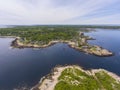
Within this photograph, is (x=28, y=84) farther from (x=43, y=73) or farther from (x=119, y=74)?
(x=119, y=74)

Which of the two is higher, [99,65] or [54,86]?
[54,86]

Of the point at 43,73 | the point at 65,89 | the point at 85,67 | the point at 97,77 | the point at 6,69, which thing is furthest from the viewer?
the point at 85,67

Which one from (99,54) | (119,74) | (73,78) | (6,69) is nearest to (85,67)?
(119,74)

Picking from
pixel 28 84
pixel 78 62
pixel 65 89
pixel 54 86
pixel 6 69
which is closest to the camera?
pixel 65 89

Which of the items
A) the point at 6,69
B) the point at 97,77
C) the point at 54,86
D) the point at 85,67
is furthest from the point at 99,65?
the point at 6,69

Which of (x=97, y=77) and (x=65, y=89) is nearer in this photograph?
(x=65, y=89)

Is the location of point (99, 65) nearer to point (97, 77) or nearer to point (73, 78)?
point (97, 77)

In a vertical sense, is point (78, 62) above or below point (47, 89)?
below

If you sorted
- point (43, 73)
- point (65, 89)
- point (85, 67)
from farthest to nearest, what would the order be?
point (85, 67) → point (43, 73) → point (65, 89)

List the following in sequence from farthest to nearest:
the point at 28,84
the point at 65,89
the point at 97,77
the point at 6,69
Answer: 1. the point at 6,69
2. the point at 97,77
3. the point at 28,84
4. the point at 65,89
